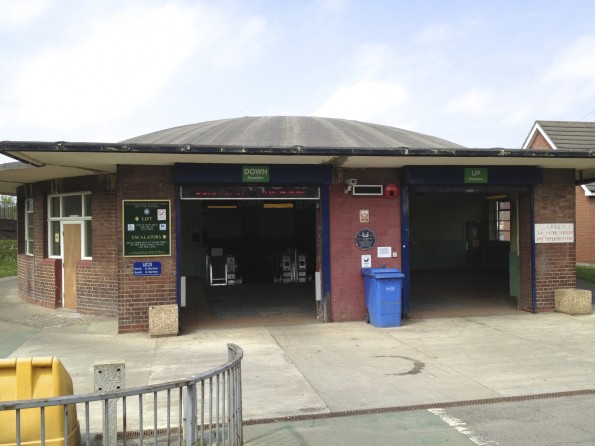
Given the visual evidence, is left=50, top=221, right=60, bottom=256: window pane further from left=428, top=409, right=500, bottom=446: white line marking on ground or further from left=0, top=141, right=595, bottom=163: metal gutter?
left=428, top=409, right=500, bottom=446: white line marking on ground

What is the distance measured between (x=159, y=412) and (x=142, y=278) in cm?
462

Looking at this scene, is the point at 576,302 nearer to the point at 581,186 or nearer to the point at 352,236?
the point at 352,236

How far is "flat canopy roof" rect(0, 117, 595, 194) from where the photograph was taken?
886cm

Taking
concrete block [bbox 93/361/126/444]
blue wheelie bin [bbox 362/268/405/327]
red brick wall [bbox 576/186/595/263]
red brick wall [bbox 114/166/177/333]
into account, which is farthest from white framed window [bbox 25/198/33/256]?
red brick wall [bbox 576/186/595/263]

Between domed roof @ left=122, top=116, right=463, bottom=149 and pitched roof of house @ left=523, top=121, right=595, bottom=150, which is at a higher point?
pitched roof of house @ left=523, top=121, right=595, bottom=150

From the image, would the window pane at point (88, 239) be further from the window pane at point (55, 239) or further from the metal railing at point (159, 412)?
the metal railing at point (159, 412)

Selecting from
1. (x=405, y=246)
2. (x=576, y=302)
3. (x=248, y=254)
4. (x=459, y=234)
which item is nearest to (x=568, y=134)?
(x=459, y=234)

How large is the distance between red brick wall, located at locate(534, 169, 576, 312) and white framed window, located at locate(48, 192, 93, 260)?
9.49 metres

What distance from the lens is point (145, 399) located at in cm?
630

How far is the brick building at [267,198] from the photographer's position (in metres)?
9.99

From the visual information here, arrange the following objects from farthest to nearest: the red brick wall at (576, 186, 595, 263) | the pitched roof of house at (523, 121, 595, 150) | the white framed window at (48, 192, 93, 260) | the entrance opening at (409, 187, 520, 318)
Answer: the pitched roof of house at (523, 121, 595, 150) → the red brick wall at (576, 186, 595, 263) → the entrance opening at (409, 187, 520, 318) → the white framed window at (48, 192, 93, 260)

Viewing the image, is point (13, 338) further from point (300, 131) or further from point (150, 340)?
point (300, 131)

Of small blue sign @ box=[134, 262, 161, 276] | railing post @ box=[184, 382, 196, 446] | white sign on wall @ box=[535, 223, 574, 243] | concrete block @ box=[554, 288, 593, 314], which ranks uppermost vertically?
white sign on wall @ box=[535, 223, 574, 243]

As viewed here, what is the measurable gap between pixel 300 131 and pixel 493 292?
692 cm
